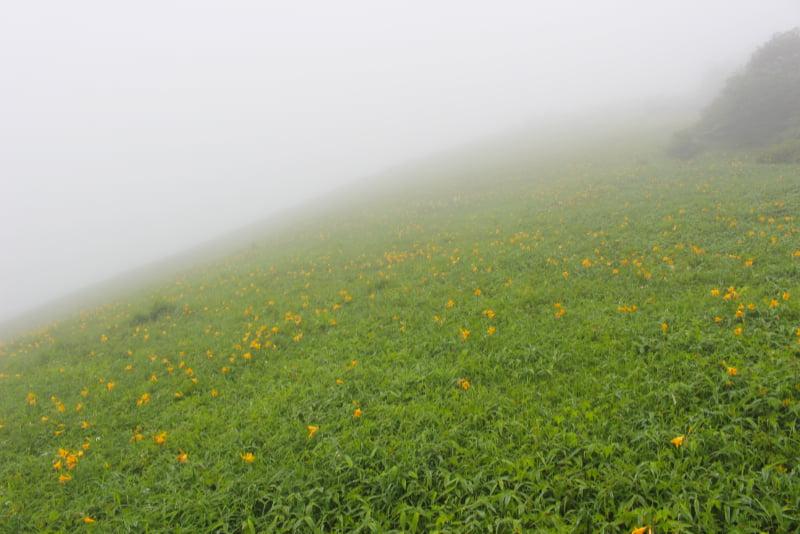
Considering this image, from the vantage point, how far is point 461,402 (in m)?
4.56

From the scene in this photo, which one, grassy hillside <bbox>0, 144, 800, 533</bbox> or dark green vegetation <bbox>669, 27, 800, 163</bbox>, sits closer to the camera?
grassy hillside <bbox>0, 144, 800, 533</bbox>

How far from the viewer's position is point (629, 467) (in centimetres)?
325

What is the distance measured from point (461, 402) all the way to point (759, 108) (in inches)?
1085

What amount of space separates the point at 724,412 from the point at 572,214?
10866mm

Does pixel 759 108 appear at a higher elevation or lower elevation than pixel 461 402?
higher

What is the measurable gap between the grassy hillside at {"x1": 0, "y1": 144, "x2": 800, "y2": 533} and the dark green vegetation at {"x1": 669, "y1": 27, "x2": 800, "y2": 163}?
1323cm

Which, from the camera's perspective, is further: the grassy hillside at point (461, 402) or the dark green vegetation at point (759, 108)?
the dark green vegetation at point (759, 108)

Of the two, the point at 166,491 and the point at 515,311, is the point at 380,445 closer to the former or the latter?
the point at 166,491

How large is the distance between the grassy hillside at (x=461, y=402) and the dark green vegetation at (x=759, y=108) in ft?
43.4

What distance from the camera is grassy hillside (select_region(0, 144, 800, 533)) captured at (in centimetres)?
321

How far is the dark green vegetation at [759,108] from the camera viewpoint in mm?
19047

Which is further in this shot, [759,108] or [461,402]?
[759,108]

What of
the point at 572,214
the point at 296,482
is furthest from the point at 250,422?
the point at 572,214

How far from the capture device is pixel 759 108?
64.7 ft
